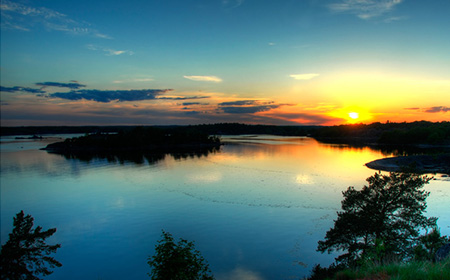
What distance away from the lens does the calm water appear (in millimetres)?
23094

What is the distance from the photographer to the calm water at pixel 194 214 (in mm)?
23094

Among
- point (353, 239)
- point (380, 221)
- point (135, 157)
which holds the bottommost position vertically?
point (135, 157)

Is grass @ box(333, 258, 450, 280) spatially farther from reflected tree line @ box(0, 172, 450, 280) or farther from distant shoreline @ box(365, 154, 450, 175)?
distant shoreline @ box(365, 154, 450, 175)

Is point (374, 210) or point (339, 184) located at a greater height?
point (374, 210)

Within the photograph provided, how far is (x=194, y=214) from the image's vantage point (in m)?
35.1

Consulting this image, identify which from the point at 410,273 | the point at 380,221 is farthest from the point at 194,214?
the point at 410,273

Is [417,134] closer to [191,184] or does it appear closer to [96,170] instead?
[191,184]

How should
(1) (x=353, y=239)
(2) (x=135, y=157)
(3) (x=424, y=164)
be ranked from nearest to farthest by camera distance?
(1) (x=353, y=239)
(3) (x=424, y=164)
(2) (x=135, y=157)

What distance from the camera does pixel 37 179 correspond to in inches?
2392

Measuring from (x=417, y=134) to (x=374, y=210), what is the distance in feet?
553

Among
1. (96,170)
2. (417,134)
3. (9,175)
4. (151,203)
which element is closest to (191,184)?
(151,203)

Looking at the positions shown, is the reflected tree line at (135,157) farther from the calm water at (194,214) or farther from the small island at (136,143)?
the calm water at (194,214)

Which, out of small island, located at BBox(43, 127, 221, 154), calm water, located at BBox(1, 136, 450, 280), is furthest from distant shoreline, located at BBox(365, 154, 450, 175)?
small island, located at BBox(43, 127, 221, 154)

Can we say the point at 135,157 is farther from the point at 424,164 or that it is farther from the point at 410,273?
the point at 410,273
